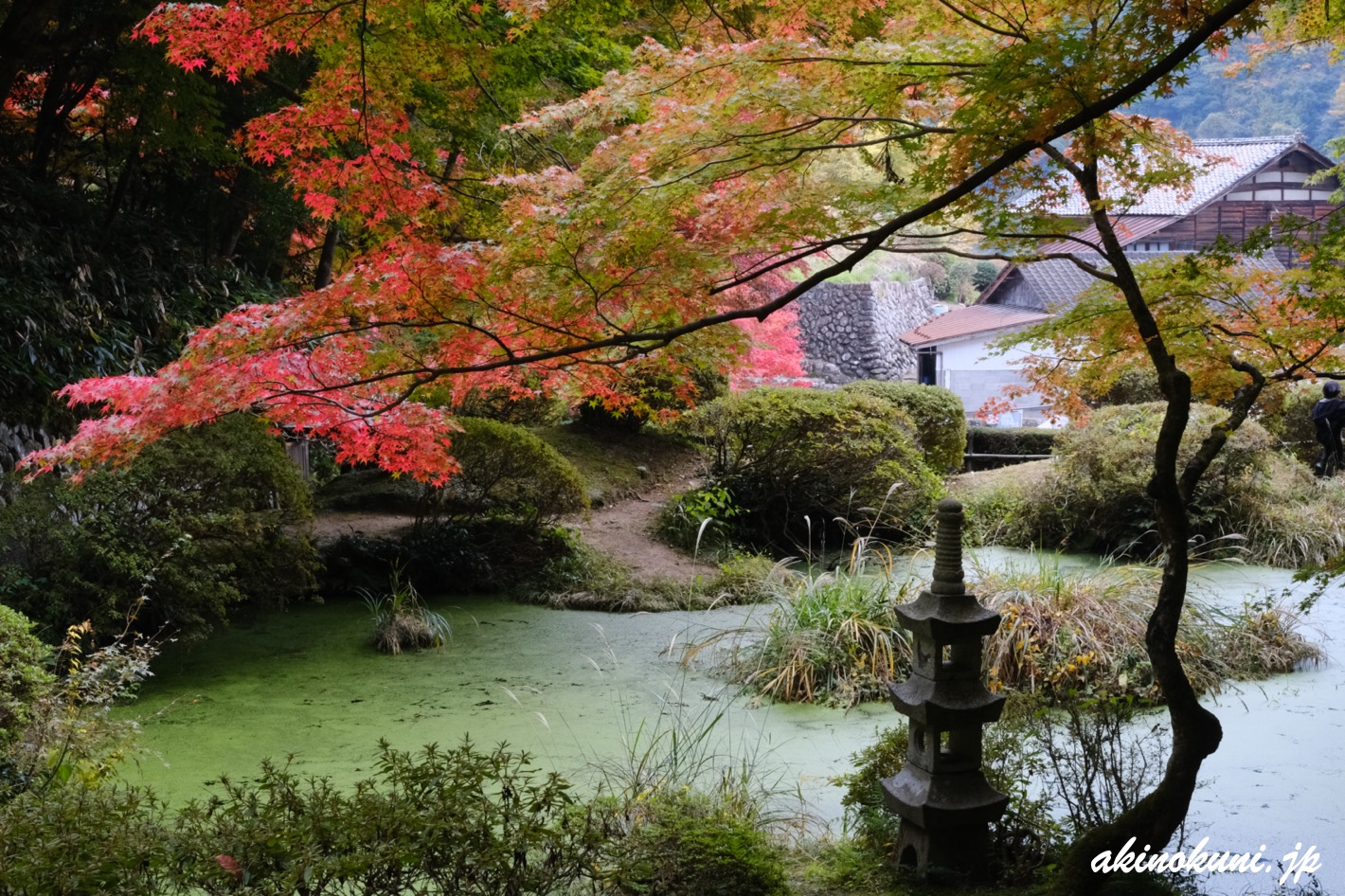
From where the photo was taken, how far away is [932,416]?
1005 cm

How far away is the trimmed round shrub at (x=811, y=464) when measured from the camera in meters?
8.28

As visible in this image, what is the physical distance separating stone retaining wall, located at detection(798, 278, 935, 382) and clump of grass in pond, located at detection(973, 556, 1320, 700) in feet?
47.9

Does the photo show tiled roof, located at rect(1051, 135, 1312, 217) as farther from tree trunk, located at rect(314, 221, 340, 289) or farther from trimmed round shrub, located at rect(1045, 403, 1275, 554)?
tree trunk, located at rect(314, 221, 340, 289)

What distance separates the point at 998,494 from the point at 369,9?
6.22m

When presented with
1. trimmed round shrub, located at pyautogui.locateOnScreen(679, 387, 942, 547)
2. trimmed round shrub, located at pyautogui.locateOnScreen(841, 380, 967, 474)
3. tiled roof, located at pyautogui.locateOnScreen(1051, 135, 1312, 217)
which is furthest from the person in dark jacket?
tiled roof, located at pyautogui.locateOnScreen(1051, 135, 1312, 217)

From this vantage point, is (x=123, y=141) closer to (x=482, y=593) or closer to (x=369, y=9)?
(x=369, y=9)

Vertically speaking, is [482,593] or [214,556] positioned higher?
[214,556]

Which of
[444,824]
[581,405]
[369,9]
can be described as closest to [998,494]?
[581,405]

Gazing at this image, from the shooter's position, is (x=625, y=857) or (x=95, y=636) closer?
(x=625, y=857)

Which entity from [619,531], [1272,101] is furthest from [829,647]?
[1272,101]

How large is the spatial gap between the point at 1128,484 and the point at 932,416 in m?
2.43

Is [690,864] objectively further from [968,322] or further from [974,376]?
[968,322]

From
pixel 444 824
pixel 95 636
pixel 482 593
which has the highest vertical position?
pixel 444 824

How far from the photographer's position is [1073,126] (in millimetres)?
2494
